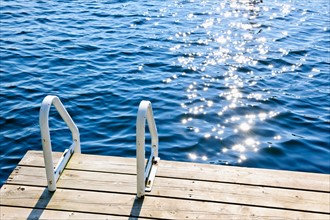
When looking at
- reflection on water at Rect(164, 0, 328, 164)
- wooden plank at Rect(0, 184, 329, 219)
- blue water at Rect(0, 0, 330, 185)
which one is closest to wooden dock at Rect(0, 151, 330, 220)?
wooden plank at Rect(0, 184, 329, 219)

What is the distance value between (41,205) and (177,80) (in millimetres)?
5672

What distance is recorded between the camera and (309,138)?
7668 mm

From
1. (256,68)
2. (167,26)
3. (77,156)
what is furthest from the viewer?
(167,26)

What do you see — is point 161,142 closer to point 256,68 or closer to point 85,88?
point 85,88

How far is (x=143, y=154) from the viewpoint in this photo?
437cm

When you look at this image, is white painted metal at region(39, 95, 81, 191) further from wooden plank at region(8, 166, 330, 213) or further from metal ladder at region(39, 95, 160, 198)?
wooden plank at region(8, 166, 330, 213)

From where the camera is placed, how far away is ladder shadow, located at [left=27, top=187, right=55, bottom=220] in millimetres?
4379

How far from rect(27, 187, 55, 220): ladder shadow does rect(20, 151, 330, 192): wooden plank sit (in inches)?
Result: 21.3

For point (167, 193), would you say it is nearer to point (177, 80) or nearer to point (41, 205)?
point (41, 205)

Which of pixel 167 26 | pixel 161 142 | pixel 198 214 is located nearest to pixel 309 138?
pixel 161 142

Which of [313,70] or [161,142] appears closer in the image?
[161,142]

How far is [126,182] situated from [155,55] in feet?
21.7

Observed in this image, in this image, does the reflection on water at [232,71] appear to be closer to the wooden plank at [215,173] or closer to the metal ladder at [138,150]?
the wooden plank at [215,173]

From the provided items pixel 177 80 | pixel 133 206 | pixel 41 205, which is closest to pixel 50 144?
pixel 41 205
